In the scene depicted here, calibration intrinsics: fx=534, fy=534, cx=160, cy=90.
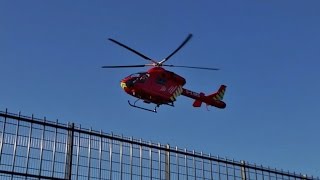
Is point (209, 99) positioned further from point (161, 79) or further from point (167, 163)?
point (167, 163)

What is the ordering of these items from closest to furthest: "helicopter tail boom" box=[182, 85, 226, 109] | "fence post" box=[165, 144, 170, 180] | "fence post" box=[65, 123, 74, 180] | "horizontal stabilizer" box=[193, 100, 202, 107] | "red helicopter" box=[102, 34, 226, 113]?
"fence post" box=[65, 123, 74, 180] < "fence post" box=[165, 144, 170, 180] < "red helicopter" box=[102, 34, 226, 113] < "helicopter tail boom" box=[182, 85, 226, 109] < "horizontal stabilizer" box=[193, 100, 202, 107]

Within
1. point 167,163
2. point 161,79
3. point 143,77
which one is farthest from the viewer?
point 161,79

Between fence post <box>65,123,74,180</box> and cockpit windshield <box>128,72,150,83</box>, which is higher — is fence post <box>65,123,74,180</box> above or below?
below

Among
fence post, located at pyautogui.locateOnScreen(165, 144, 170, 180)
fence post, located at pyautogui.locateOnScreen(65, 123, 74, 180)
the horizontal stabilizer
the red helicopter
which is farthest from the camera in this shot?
the horizontal stabilizer

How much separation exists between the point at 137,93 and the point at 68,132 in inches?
500

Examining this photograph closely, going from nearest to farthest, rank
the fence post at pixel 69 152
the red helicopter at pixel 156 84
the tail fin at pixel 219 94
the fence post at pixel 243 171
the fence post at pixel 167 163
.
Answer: the fence post at pixel 69 152
the fence post at pixel 167 163
the fence post at pixel 243 171
the red helicopter at pixel 156 84
the tail fin at pixel 219 94

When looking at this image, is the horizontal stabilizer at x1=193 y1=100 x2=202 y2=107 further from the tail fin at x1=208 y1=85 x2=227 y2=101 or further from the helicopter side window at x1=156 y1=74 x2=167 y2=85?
the helicopter side window at x1=156 y1=74 x2=167 y2=85

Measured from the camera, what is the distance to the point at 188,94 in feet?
147

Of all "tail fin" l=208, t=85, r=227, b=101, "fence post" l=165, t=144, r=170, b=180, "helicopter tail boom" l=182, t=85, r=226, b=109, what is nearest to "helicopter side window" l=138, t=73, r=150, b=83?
"helicopter tail boom" l=182, t=85, r=226, b=109

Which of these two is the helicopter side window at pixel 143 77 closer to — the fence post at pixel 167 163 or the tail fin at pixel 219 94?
the tail fin at pixel 219 94

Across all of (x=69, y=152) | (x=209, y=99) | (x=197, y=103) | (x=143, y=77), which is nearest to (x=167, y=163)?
(x=69, y=152)

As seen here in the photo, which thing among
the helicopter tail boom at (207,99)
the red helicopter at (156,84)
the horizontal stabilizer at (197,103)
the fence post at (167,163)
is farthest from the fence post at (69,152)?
the horizontal stabilizer at (197,103)

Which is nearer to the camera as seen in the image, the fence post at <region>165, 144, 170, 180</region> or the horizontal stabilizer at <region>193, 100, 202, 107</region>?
the fence post at <region>165, 144, 170, 180</region>

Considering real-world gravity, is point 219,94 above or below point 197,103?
above
